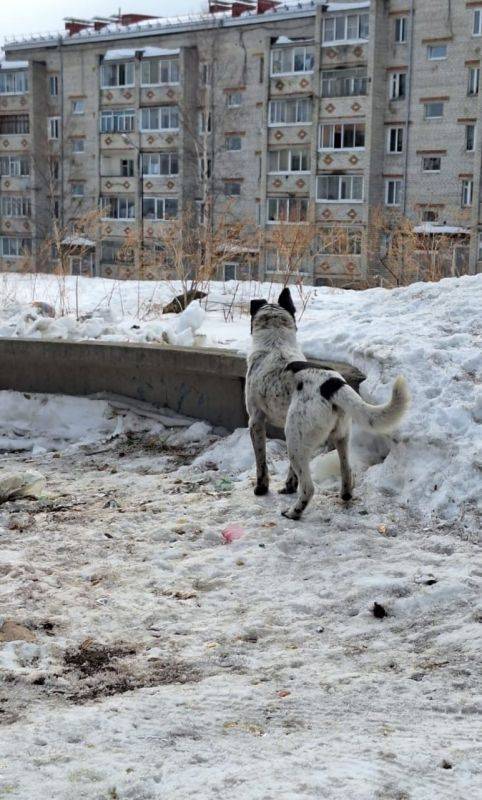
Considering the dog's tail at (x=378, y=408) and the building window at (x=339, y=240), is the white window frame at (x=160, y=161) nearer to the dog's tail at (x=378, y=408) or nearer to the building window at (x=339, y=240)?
the building window at (x=339, y=240)

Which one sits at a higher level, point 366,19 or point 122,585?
point 366,19

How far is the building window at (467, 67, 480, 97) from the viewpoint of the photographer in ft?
151

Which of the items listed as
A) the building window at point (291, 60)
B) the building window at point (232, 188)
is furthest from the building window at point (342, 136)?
the building window at point (232, 188)

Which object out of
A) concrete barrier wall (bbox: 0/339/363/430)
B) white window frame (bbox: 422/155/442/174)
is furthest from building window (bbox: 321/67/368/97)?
concrete barrier wall (bbox: 0/339/363/430)

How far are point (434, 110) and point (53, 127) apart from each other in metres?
25.7

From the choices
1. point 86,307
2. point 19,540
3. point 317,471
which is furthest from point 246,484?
point 86,307

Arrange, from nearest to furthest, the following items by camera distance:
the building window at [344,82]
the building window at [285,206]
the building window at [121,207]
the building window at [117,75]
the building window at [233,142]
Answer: the building window at [344,82], the building window at [285,206], the building window at [233,142], the building window at [117,75], the building window at [121,207]

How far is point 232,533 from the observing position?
6770mm

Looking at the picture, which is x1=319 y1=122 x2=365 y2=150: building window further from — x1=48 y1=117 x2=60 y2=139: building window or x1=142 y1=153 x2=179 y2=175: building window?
x1=48 y1=117 x2=60 y2=139: building window

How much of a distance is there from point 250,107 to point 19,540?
5007 cm

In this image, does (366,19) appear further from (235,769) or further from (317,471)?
(235,769)

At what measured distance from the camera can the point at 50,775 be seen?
379 cm

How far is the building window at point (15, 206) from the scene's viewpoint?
204ft

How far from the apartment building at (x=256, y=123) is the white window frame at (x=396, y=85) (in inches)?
2.1
